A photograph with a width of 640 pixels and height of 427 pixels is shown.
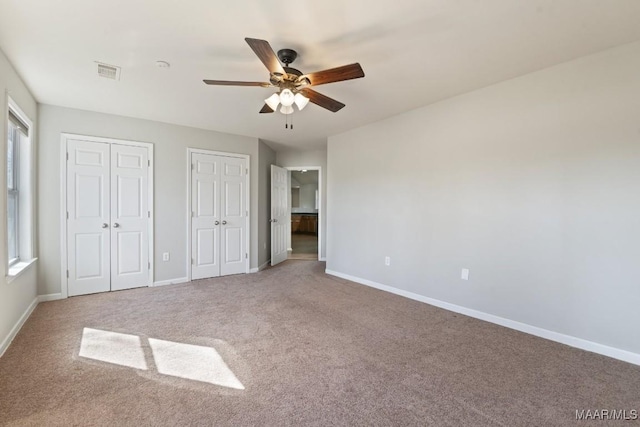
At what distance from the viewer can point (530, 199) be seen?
2.79m

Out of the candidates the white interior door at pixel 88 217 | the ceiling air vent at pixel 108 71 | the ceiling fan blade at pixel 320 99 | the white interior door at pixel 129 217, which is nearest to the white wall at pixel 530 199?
the ceiling fan blade at pixel 320 99

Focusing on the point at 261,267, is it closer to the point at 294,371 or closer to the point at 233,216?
the point at 233,216

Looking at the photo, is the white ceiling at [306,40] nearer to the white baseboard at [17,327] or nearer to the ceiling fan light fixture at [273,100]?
the ceiling fan light fixture at [273,100]

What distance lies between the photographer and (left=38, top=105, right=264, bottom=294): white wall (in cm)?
365

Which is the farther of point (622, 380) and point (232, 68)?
point (232, 68)

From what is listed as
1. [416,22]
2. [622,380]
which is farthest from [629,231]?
[416,22]

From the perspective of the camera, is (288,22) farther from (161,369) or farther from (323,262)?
(323,262)

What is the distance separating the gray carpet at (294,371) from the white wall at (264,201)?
88.8 inches

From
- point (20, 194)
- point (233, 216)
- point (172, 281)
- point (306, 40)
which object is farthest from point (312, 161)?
point (20, 194)

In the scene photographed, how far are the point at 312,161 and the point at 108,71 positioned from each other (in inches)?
162

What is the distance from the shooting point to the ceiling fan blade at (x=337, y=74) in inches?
78.7

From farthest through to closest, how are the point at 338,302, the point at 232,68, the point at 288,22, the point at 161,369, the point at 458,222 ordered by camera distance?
the point at 338,302 < the point at 458,222 < the point at 232,68 < the point at 161,369 < the point at 288,22

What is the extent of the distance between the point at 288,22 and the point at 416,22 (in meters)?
0.87

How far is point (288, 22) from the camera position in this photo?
6.59ft
